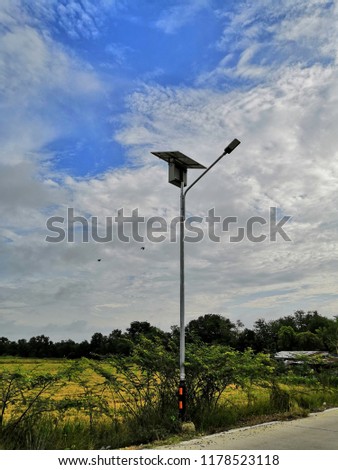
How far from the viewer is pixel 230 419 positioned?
8977 millimetres

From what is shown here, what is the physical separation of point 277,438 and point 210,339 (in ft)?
31.4

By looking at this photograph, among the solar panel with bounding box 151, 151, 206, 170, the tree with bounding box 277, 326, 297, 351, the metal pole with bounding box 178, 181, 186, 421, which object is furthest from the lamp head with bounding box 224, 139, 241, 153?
the tree with bounding box 277, 326, 297, 351

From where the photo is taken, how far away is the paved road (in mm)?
7020

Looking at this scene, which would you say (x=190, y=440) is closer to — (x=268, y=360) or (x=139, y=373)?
(x=139, y=373)

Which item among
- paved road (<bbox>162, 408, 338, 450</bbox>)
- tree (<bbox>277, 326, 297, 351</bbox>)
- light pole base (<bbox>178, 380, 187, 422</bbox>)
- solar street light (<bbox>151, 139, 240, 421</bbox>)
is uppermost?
solar street light (<bbox>151, 139, 240, 421</bbox>)

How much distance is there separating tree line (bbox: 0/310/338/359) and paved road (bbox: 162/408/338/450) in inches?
98.1

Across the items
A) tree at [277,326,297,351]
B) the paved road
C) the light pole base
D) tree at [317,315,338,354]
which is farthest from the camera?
tree at [277,326,297,351]

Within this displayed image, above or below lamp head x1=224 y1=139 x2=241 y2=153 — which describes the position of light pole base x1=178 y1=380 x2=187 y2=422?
below

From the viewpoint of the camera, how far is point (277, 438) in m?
7.61

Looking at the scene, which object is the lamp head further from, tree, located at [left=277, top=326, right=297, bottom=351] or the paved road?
tree, located at [left=277, top=326, right=297, bottom=351]

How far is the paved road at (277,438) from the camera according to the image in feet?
23.0

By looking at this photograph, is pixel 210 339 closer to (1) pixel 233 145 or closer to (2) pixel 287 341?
(1) pixel 233 145

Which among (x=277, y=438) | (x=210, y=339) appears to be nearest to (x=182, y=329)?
(x=277, y=438)
